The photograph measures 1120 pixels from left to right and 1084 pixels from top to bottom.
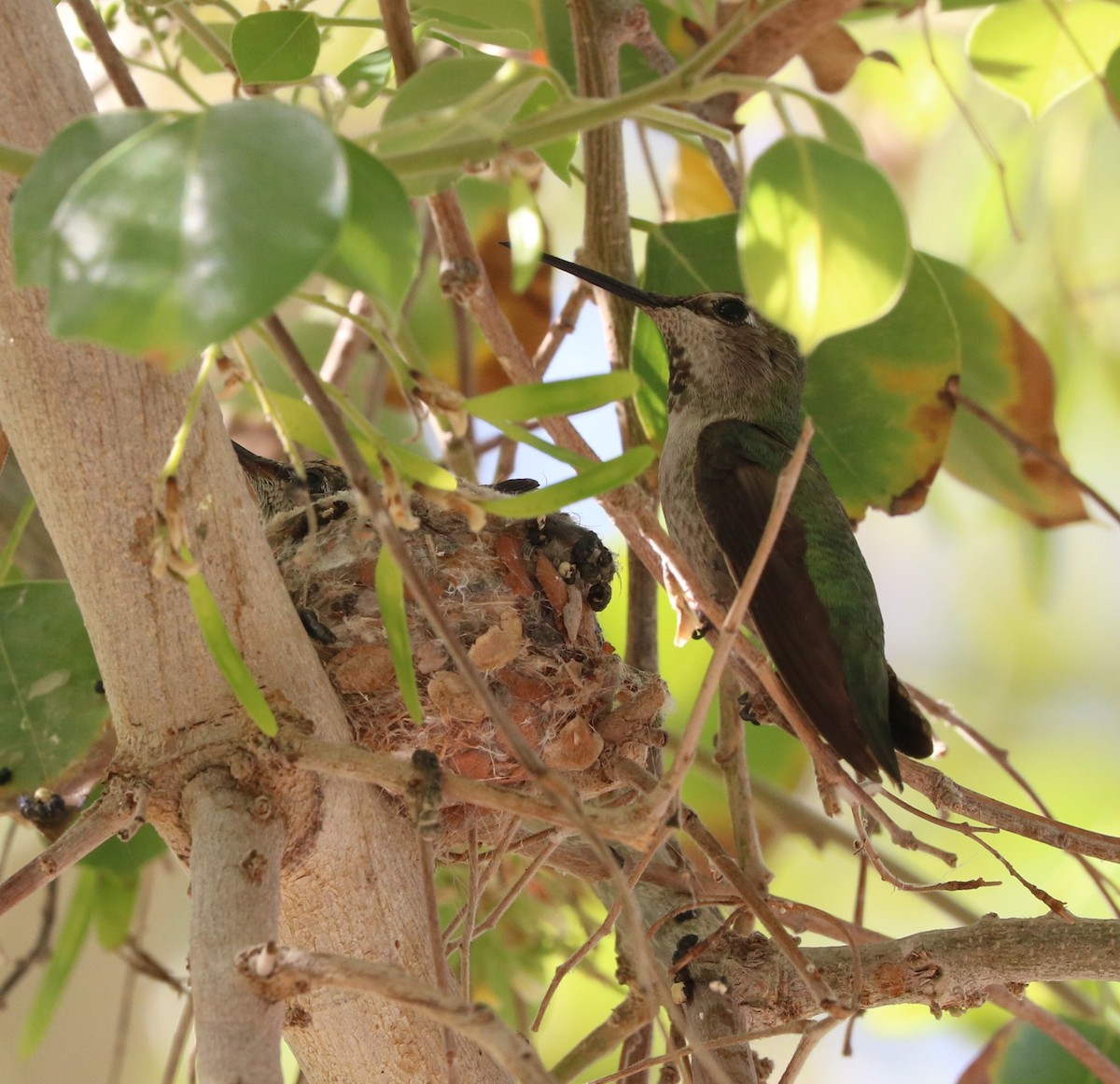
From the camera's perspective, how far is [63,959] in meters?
2.25

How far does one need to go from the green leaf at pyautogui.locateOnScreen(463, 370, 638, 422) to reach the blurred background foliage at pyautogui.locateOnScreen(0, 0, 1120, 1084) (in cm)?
9

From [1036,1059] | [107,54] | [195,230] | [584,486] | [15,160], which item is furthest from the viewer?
[1036,1059]

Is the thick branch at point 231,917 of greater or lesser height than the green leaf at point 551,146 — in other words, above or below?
below

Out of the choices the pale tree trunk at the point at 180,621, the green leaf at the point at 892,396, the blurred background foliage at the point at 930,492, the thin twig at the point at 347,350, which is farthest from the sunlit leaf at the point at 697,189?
the pale tree trunk at the point at 180,621

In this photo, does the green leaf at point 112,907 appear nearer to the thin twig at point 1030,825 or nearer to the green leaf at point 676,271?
the green leaf at point 676,271

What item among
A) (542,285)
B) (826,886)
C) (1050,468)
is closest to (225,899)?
(1050,468)

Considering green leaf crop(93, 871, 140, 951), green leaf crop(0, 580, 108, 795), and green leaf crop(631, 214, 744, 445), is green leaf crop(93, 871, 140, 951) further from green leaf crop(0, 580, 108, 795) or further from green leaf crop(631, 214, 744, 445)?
green leaf crop(631, 214, 744, 445)

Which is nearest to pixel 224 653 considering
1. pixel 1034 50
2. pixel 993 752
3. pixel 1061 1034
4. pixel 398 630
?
pixel 398 630

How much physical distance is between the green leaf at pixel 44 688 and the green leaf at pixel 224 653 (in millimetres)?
856

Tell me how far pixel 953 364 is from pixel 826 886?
269 cm

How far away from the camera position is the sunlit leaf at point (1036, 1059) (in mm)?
2326

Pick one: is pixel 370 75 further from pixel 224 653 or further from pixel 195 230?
pixel 195 230

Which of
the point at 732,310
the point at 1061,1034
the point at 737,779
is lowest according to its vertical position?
the point at 1061,1034

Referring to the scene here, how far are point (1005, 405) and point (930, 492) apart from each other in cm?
57
